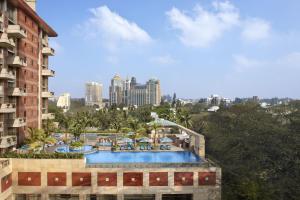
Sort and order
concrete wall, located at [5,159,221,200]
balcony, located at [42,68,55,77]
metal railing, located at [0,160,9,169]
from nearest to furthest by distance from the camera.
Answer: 1. metal railing, located at [0,160,9,169]
2. concrete wall, located at [5,159,221,200]
3. balcony, located at [42,68,55,77]

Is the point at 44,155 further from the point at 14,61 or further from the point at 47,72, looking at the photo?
the point at 47,72

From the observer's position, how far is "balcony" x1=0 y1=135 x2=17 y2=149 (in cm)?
3440

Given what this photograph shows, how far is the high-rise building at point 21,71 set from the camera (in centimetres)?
3531

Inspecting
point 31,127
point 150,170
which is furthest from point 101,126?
point 150,170

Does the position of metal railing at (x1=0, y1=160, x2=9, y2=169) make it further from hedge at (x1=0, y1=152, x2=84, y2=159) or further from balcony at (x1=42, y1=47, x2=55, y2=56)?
balcony at (x1=42, y1=47, x2=55, y2=56)

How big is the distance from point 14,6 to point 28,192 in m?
20.6

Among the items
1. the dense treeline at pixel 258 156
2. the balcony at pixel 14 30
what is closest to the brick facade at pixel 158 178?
the dense treeline at pixel 258 156

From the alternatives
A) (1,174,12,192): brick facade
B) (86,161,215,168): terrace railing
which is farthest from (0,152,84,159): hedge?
(1,174,12,192): brick facade

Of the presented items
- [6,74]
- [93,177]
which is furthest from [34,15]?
[93,177]

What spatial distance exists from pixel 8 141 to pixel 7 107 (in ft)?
11.9

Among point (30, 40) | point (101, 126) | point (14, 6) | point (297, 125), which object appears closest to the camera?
point (14, 6)

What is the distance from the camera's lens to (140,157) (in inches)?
1592

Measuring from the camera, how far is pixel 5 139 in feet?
114

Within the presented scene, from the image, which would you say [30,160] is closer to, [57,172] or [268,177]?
[57,172]
